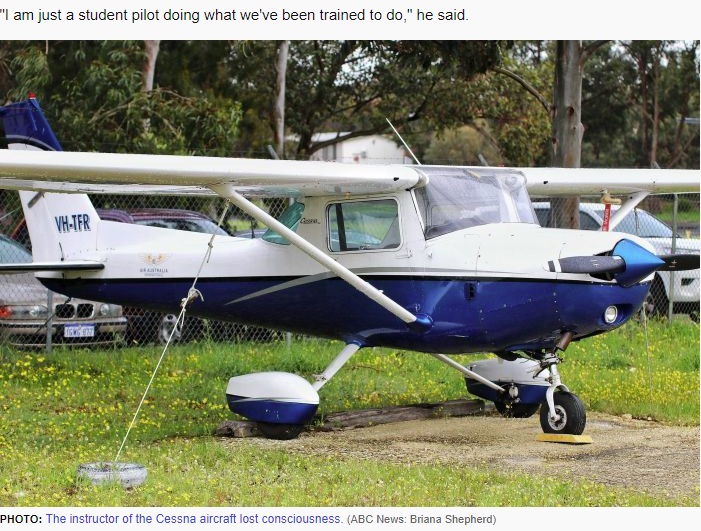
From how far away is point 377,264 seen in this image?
31.0ft

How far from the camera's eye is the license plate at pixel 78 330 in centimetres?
1335

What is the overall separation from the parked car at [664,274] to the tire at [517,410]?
6.26m

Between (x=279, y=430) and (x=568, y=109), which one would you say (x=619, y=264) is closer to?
(x=279, y=430)

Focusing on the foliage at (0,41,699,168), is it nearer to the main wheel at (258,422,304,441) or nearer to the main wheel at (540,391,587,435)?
the main wheel at (540,391,587,435)

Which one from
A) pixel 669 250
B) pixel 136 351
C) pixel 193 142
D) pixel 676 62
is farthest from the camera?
pixel 676 62

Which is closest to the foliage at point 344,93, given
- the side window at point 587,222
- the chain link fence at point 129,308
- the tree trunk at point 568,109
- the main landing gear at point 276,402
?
the tree trunk at point 568,109

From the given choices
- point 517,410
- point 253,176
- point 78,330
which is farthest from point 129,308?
point 253,176

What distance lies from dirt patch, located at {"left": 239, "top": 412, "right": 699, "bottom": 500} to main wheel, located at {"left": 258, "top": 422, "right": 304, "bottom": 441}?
8 centimetres

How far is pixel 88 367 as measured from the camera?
41.6 feet

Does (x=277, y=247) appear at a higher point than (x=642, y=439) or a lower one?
higher

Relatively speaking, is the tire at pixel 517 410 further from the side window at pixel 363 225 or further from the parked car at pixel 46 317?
the parked car at pixel 46 317
